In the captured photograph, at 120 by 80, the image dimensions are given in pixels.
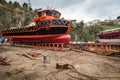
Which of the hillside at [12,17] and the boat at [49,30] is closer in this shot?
the boat at [49,30]

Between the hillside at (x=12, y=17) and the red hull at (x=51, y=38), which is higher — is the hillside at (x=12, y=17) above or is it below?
above

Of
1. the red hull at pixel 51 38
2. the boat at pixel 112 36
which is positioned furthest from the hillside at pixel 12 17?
the boat at pixel 112 36

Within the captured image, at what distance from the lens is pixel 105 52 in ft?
50.1

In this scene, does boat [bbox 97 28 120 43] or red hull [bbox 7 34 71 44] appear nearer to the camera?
boat [bbox 97 28 120 43]

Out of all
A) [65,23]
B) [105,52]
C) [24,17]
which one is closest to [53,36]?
[65,23]

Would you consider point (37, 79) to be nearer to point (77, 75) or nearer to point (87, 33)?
point (77, 75)

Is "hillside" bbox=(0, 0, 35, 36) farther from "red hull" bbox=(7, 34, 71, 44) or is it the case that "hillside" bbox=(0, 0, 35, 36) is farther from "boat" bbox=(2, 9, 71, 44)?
"red hull" bbox=(7, 34, 71, 44)

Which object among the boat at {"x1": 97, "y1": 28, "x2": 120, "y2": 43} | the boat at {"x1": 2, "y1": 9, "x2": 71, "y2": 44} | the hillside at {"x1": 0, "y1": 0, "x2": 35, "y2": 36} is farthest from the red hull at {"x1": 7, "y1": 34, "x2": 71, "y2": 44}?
the hillside at {"x1": 0, "y1": 0, "x2": 35, "y2": 36}

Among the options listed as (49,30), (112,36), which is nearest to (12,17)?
(49,30)

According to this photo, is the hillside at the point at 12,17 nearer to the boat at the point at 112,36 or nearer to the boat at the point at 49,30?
the boat at the point at 49,30

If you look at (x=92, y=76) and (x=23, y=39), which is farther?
(x=23, y=39)

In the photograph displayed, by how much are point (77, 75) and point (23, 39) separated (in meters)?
17.1

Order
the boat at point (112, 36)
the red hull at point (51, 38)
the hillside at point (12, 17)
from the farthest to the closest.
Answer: the hillside at point (12, 17) → the red hull at point (51, 38) → the boat at point (112, 36)

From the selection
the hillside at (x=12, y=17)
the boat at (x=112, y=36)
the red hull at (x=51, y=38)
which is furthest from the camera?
the hillside at (x=12, y=17)
